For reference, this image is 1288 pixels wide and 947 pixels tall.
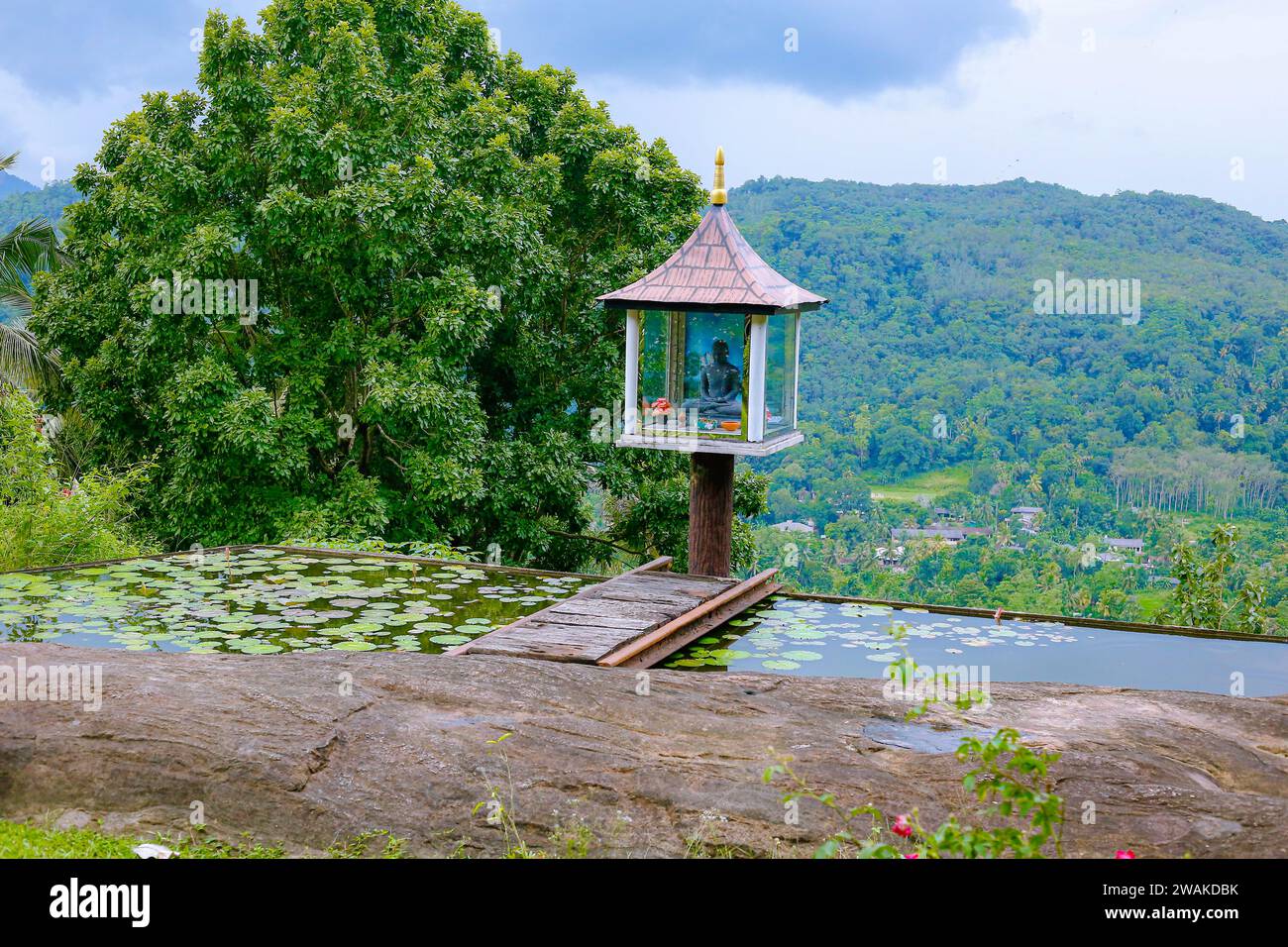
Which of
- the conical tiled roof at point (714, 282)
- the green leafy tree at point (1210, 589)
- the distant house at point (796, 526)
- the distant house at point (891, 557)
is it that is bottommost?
the distant house at point (891, 557)

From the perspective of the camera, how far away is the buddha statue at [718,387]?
8.19 m

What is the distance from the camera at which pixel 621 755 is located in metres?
4.61

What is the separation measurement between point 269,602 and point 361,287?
4.97 meters

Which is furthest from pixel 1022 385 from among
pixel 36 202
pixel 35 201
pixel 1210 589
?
pixel 35 201

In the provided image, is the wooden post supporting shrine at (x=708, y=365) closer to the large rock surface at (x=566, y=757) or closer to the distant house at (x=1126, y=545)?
the large rock surface at (x=566, y=757)

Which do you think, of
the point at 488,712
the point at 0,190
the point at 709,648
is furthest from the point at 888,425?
the point at 0,190

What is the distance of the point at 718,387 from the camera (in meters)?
8.24


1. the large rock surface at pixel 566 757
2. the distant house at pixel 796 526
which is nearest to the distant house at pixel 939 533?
the distant house at pixel 796 526

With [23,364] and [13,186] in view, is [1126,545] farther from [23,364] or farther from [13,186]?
[13,186]

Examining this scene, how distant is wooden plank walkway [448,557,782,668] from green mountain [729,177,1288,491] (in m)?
15.1

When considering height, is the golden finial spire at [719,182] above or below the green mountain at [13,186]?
below

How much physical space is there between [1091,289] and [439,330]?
2001cm

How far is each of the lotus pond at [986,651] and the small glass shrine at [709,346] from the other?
1.33 metres

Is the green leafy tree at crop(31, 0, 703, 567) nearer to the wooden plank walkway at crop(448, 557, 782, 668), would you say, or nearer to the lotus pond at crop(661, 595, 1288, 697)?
the wooden plank walkway at crop(448, 557, 782, 668)
